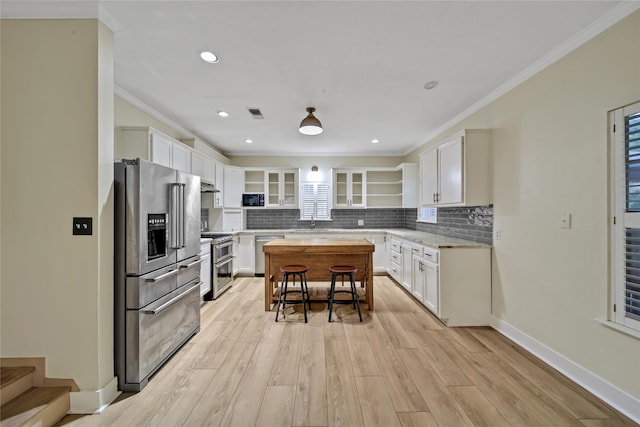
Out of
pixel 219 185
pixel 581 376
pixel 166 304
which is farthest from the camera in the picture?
pixel 219 185

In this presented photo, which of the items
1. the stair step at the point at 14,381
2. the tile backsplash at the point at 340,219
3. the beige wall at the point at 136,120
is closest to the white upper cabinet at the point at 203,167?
the beige wall at the point at 136,120

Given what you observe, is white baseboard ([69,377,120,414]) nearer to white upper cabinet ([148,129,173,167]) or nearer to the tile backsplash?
white upper cabinet ([148,129,173,167])

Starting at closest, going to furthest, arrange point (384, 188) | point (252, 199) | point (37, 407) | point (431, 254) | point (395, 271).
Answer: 1. point (37, 407)
2. point (431, 254)
3. point (395, 271)
4. point (252, 199)
5. point (384, 188)

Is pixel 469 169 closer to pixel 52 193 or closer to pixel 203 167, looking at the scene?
pixel 52 193

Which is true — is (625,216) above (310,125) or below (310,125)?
below

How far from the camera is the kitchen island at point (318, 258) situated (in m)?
3.41

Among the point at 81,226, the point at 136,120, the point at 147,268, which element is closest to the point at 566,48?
the point at 147,268

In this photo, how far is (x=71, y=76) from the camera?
176 centimetres

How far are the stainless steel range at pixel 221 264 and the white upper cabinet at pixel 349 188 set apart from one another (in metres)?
2.42

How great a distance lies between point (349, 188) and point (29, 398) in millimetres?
5073

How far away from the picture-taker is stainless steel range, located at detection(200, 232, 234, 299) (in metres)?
3.92

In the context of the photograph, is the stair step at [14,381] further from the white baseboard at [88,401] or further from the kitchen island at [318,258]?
the kitchen island at [318,258]

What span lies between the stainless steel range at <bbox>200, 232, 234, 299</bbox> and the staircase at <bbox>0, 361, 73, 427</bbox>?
2205 mm

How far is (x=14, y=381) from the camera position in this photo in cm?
160
